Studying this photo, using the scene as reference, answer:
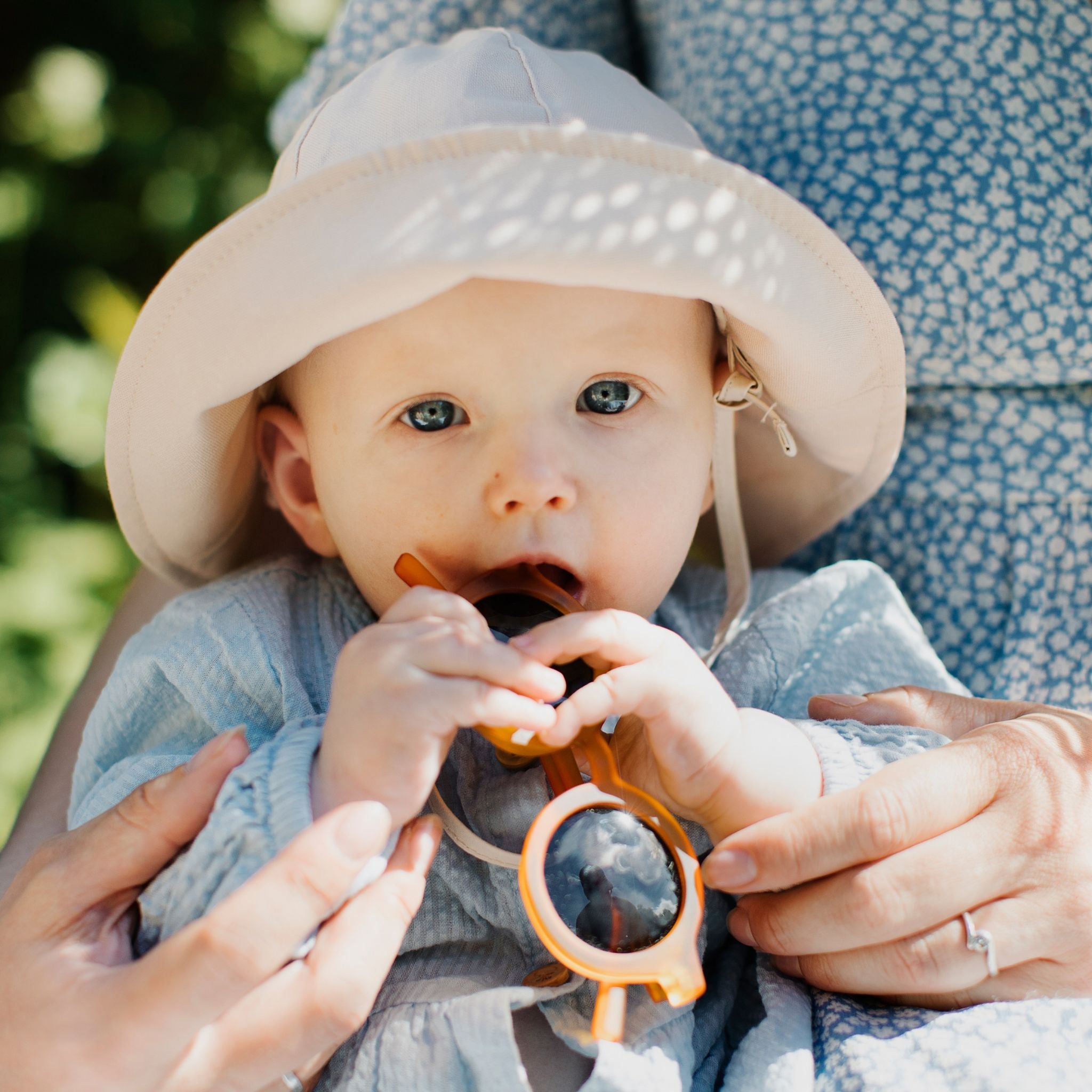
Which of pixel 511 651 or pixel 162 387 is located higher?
pixel 162 387

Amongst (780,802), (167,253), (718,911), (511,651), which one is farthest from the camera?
(167,253)

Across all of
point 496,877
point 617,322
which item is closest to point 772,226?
point 617,322

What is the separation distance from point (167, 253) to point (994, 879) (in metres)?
2.35

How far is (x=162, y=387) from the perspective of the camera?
997 millimetres

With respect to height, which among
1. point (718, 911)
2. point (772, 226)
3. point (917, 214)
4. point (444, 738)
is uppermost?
point (772, 226)

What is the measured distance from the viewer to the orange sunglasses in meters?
0.79

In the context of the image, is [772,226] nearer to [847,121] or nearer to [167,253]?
[847,121]

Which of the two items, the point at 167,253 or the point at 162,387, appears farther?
the point at 167,253

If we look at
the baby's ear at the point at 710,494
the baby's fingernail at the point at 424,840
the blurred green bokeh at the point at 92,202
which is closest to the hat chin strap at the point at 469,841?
the baby's fingernail at the point at 424,840

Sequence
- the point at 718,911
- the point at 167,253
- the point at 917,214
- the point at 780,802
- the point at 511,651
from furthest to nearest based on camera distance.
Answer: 1. the point at 167,253
2. the point at 917,214
3. the point at 718,911
4. the point at 780,802
5. the point at 511,651

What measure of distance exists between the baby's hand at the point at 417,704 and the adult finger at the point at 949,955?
1.25 feet

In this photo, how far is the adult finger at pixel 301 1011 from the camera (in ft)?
2.49

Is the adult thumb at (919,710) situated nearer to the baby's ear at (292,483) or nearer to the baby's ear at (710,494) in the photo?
the baby's ear at (710,494)

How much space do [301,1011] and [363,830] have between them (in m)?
0.14
